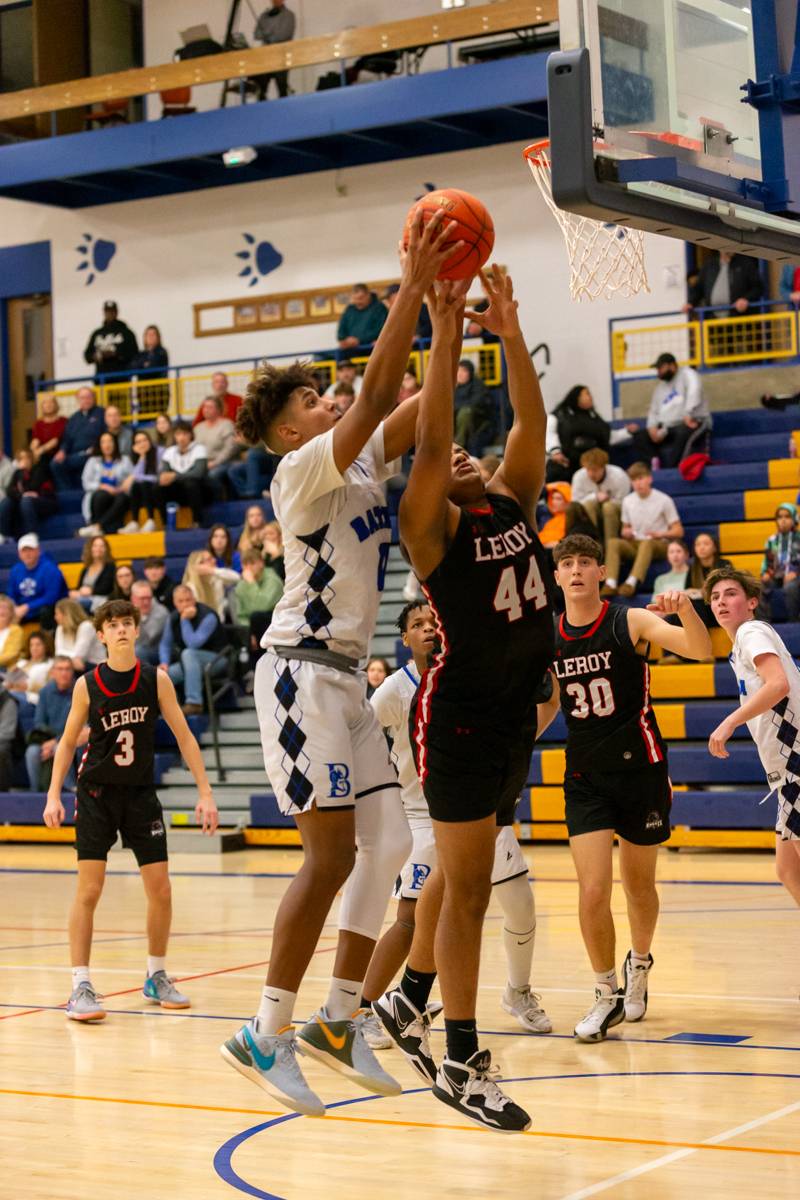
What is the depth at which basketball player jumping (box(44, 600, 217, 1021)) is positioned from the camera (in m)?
7.54

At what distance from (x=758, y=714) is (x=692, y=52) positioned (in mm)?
2748

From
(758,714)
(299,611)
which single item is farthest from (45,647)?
(299,611)

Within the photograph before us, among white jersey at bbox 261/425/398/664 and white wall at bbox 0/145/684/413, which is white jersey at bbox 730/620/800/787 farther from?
white wall at bbox 0/145/684/413

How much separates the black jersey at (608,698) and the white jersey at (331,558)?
2.09 m

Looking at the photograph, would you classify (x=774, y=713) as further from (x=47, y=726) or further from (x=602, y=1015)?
(x=47, y=726)

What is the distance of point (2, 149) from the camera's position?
2083 cm

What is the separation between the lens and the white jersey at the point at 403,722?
264 inches

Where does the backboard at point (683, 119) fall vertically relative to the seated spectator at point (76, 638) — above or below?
above

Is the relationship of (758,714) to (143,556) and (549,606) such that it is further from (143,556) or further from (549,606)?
(143,556)

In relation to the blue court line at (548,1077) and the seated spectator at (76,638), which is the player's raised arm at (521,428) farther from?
the seated spectator at (76,638)

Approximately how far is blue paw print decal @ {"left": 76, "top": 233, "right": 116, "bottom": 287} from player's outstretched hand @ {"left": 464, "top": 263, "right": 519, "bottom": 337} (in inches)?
726

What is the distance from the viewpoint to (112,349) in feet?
69.2

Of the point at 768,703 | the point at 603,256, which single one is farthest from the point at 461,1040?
the point at 603,256

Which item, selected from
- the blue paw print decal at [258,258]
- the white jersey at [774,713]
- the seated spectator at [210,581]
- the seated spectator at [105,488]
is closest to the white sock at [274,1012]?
the white jersey at [774,713]
